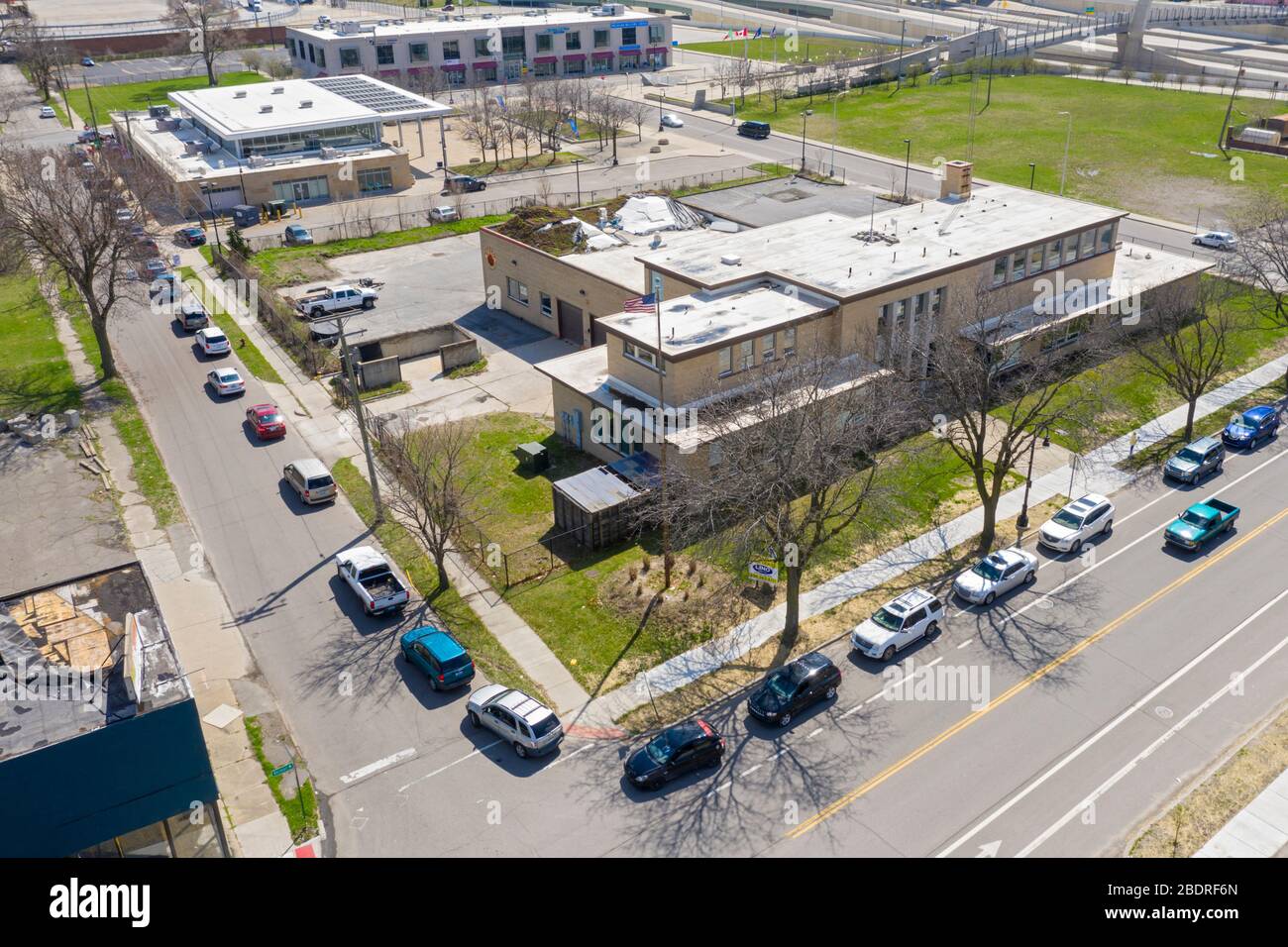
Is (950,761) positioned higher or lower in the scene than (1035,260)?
lower

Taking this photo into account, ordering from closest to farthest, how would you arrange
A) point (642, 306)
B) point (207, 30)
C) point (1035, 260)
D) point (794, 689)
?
1. point (794, 689)
2. point (642, 306)
3. point (1035, 260)
4. point (207, 30)

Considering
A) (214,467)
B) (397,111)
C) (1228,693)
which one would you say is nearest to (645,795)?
(1228,693)

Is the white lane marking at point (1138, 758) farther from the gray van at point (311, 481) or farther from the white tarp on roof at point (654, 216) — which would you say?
the white tarp on roof at point (654, 216)

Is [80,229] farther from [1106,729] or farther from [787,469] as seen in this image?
[1106,729]

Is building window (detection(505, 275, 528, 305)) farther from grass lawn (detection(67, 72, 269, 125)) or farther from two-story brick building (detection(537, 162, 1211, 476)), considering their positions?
grass lawn (detection(67, 72, 269, 125))

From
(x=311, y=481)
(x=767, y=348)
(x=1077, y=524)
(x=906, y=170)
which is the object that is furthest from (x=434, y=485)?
(x=906, y=170)

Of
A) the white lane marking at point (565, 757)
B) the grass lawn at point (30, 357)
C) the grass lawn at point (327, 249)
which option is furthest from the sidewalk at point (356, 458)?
the grass lawn at point (30, 357)

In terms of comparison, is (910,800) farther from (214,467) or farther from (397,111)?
(397,111)
